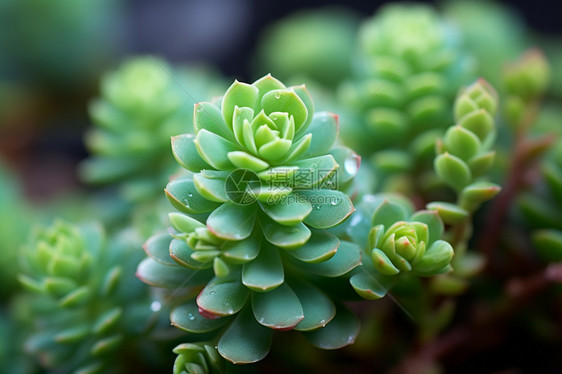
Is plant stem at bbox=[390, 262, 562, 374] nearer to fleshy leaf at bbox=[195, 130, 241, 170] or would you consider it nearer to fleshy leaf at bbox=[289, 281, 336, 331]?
fleshy leaf at bbox=[289, 281, 336, 331]

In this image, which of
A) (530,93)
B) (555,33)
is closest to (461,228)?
(530,93)

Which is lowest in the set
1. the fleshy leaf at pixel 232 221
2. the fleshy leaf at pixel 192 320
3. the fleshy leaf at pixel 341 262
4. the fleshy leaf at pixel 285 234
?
the fleshy leaf at pixel 192 320

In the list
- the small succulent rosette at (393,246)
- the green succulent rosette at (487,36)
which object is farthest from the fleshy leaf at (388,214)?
the green succulent rosette at (487,36)

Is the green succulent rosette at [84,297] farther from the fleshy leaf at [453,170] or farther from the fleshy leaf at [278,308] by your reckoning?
the fleshy leaf at [453,170]

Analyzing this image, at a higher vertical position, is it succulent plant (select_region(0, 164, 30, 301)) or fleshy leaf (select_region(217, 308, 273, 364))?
fleshy leaf (select_region(217, 308, 273, 364))

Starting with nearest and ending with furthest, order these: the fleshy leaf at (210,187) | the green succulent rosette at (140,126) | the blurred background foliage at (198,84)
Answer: the fleshy leaf at (210,187) → the blurred background foliage at (198,84) → the green succulent rosette at (140,126)

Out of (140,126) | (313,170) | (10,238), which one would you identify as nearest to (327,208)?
(313,170)

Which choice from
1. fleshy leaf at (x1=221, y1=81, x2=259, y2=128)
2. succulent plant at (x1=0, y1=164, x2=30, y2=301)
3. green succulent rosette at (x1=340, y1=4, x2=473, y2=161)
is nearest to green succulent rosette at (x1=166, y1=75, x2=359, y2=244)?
fleshy leaf at (x1=221, y1=81, x2=259, y2=128)
